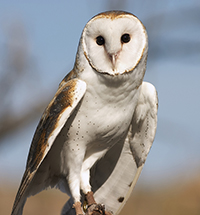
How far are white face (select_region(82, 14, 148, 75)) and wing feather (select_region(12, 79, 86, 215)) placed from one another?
20 cm

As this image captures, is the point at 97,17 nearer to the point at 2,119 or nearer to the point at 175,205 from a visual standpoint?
the point at 2,119

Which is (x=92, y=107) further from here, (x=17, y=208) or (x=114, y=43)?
(x=17, y=208)

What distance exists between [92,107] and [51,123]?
288mm

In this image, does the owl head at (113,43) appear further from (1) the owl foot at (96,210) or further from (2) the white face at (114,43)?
(1) the owl foot at (96,210)

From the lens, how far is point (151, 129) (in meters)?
3.55

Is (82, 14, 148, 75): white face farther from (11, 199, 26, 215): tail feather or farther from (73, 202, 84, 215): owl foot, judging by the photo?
(11, 199, 26, 215): tail feather

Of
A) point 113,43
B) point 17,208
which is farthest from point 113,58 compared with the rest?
point 17,208

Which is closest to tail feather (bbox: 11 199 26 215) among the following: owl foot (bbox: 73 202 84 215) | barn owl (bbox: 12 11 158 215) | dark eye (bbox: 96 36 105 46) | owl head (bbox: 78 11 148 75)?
barn owl (bbox: 12 11 158 215)

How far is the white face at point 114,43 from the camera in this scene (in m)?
3.06

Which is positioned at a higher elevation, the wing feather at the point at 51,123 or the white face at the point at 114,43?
the white face at the point at 114,43

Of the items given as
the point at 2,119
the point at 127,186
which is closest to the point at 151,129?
the point at 127,186

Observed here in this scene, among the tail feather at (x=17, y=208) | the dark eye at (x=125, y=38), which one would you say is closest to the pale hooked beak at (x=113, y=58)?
the dark eye at (x=125, y=38)

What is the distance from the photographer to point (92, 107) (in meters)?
3.15

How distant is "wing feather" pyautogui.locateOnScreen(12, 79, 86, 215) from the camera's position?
3.05 metres
